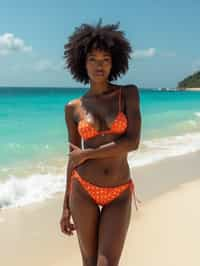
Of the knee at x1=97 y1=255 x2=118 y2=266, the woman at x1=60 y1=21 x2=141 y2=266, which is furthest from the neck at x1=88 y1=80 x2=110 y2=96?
the knee at x1=97 y1=255 x2=118 y2=266

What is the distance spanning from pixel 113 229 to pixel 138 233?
2287 mm

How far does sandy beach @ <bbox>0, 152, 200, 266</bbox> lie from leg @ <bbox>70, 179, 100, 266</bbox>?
148cm

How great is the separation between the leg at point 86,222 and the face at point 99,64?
2.27ft

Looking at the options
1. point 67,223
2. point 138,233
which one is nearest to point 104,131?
point 67,223

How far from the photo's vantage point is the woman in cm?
247

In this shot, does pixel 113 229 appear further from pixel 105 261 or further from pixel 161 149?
pixel 161 149

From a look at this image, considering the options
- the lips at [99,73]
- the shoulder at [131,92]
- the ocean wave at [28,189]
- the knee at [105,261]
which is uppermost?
the lips at [99,73]

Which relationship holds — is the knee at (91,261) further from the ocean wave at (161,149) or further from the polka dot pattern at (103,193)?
the ocean wave at (161,149)

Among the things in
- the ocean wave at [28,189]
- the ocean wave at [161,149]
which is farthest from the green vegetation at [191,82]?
the ocean wave at [28,189]

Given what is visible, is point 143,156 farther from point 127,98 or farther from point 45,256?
point 127,98

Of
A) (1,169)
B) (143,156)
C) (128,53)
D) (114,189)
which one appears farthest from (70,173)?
(143,156)

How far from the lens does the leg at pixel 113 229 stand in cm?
244

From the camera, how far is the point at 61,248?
14.4 feet

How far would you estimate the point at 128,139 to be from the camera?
2.43 metres
